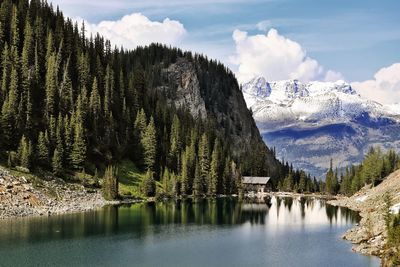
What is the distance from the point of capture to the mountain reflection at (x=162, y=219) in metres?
103

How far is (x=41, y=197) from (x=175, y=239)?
4499 centimetres

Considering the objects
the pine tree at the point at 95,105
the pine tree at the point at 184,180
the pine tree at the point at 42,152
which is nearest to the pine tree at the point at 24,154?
the pine tree at the point at 42,152

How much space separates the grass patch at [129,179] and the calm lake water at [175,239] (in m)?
14.6

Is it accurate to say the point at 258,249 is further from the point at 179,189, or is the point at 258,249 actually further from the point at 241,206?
the point at 179,189

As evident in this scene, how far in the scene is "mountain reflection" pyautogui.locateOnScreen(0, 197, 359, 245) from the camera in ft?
337

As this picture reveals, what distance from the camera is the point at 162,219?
130 m

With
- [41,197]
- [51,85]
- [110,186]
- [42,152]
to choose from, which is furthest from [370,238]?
[51,85]

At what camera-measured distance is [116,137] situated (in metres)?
193

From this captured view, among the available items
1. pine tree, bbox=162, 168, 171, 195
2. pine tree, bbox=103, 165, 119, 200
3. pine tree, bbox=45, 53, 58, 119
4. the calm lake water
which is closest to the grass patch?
pine tree, bbox=103, 165, 119, 200

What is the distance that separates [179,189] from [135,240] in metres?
92.4

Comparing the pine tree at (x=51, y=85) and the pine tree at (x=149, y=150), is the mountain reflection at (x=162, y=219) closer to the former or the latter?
the pine tree at (x=149, y=150)

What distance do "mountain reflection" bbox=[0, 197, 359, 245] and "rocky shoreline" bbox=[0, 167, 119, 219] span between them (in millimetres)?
4857

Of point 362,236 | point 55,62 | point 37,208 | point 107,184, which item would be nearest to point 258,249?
point 362,236

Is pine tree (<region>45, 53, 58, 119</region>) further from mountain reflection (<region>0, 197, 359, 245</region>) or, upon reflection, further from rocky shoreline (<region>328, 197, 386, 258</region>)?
rocky shoreline (<region>328, 197, 386, 258</region>)
